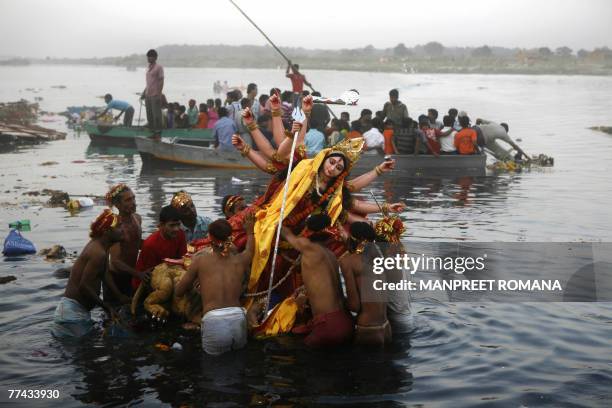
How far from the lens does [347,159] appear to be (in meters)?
8.54

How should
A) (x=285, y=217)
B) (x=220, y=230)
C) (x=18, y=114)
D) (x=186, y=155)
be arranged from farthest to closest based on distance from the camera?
(x=18, y=114) < (x=186, y=155) < (x=285, y=217) < (x=220, y=230)

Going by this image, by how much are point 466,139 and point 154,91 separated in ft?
29.3

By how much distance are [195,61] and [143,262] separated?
172297mm

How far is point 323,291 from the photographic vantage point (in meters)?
7.82

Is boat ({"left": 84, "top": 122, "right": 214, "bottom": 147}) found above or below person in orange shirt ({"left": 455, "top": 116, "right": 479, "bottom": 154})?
below

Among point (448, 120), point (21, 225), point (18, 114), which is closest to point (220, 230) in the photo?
point (21, 225)

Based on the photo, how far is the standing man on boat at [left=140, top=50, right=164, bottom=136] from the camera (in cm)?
2192

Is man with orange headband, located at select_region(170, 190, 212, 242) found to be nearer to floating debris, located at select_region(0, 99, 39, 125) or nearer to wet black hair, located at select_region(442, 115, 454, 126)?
wet black hair, located at select_region(442, 115, 454, 126)

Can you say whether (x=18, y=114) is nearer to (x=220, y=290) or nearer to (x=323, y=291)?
(x=220, y=290)

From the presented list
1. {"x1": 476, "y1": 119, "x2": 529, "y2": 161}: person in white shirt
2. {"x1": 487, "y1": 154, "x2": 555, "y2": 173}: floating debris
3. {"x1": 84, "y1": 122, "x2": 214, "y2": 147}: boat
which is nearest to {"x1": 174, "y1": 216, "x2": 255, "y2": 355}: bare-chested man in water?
{"x1": 476, "y1": 119, "x2": 529, "y2": 161}: person in white shirt

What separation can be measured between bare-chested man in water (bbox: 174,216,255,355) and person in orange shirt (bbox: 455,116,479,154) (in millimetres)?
14196

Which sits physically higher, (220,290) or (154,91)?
(154,91)

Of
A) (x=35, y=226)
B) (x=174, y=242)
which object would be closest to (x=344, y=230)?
(x=174, y=242)

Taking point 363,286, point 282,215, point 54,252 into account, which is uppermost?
point 282,215
